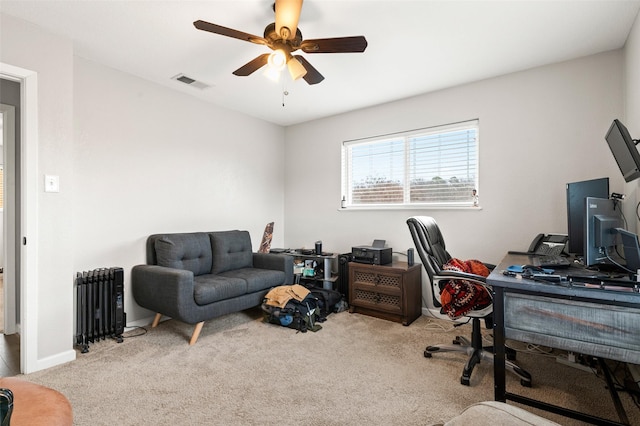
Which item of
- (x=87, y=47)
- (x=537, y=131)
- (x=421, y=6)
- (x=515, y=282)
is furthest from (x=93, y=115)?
(x=537, y=131)

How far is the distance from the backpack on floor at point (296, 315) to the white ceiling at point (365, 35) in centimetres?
232

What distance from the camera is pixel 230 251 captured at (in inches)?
146

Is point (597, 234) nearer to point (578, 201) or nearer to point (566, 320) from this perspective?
point (566, 320)

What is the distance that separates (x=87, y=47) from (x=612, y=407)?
452 centimetres

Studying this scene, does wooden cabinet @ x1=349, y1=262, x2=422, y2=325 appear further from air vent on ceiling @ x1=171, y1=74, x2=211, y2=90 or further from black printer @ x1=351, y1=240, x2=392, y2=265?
air vent on ceiling @ x1=171, y1=74, x2=211, y2=90

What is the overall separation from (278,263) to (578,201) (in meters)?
2.83

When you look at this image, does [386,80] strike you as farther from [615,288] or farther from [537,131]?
[615,288]

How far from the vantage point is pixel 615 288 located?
136cm

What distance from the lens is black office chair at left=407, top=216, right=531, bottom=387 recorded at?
2109mm

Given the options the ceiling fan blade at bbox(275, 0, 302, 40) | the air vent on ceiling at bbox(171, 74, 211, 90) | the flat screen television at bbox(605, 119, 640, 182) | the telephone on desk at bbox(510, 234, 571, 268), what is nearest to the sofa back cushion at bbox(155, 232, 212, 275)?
the air vent on ceiling at bbox(171, 74, 211, 90)

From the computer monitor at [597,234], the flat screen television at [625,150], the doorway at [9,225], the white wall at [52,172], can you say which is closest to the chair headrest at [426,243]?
the computer monitor at [597,234]

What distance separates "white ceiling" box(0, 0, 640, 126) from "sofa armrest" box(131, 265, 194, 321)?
193cm

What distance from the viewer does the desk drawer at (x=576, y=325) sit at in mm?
1319

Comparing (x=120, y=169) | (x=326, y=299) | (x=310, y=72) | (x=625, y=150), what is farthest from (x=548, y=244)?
(x=120, y=169)
